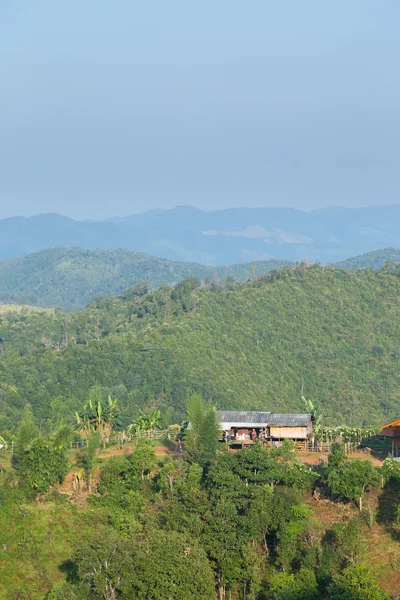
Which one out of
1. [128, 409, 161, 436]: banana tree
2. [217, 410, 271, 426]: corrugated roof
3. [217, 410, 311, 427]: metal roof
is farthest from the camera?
[128, 409, 161, 436]: banana tree

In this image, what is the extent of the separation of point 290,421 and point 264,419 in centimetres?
157

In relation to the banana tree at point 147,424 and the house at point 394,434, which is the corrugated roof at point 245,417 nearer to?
the banana tree at point 147,424

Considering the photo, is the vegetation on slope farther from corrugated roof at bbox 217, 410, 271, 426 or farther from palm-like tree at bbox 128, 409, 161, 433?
palm-like tree at bbox 128, 409, 161, 433

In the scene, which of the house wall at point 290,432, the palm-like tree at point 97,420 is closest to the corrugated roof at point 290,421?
the house wall at point 290,432

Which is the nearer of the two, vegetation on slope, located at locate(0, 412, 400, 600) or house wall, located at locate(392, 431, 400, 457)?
vegetation on slope, located at locate(0, 412, 400, 600)

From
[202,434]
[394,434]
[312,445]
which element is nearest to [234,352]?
[312,445]

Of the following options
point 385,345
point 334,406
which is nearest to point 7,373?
point 334,406

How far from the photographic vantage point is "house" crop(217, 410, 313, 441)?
48.8 metres

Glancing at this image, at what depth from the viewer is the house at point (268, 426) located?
4878 cm

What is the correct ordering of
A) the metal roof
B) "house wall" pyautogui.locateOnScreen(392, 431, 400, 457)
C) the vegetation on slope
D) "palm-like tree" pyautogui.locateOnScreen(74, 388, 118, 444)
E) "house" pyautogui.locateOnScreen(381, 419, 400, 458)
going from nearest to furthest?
the vegetation on slope, "house" pyautogui.locateOnScreen(381, 419, 400, 458), "house wall" pyautogui.locateOnScreen(392, 431, 400, 457), the metal roof, "palm-like tree" pyautogui.locateOnScreen(74, 388, 118, 444)

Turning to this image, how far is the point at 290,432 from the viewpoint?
4884 cm

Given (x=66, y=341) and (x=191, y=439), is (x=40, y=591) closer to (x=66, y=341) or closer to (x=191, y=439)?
(x=191, y=439)

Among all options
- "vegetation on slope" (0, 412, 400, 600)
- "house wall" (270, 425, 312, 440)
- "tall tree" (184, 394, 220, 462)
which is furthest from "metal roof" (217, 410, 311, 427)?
"vegetation on slope" (0, 412, 400, 600)

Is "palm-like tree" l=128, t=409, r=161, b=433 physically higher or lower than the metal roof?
lower
